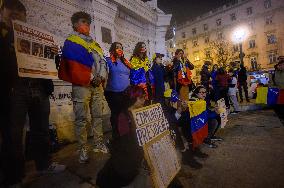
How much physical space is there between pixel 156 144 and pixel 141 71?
2269 mm

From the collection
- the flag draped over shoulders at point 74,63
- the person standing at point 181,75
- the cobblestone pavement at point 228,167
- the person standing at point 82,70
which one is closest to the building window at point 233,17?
the person standing at point 181,75

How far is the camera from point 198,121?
4.20 metres

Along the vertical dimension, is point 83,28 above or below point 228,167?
above

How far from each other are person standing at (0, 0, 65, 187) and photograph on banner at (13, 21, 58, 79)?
7 centimetres

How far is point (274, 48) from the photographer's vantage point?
41.0 meters

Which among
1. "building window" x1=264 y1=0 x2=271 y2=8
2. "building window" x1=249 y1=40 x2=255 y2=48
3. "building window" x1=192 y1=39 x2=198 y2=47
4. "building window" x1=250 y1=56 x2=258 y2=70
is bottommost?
"building window" x1=250 y1=56 x2=258 y2=70

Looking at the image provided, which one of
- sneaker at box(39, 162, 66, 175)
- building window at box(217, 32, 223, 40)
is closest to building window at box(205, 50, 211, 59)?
building window at box(217, 32, 223, 40)

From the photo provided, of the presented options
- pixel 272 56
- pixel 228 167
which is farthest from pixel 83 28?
pixel 272 56

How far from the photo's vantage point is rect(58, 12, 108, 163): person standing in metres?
3.50

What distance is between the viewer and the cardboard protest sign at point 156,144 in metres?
2.46

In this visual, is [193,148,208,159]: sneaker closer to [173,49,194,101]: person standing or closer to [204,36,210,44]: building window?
[173,49,194,101]: person standing

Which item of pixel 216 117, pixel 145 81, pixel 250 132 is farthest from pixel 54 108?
pixel 250 132

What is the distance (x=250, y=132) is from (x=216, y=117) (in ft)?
3.90

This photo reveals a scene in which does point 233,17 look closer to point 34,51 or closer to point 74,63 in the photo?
point 74,63
